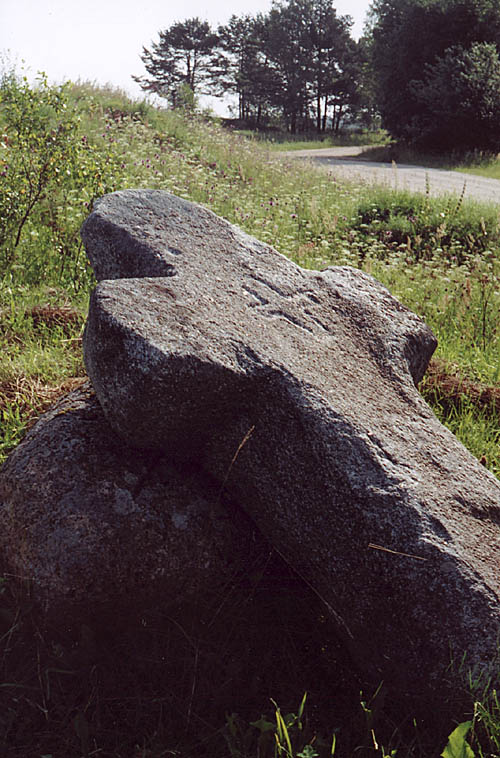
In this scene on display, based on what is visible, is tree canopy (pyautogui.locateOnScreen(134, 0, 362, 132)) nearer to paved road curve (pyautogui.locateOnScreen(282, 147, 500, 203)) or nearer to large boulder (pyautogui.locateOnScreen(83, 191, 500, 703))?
paved road curve (pyautogui.locateOnScreen(282, 147, 500, 203))

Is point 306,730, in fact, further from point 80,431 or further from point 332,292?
point 332,292

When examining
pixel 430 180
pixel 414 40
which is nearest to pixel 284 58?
pixel 414 40

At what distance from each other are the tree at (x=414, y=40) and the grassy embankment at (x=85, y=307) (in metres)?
14.9

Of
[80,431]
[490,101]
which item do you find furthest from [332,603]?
[490,101]

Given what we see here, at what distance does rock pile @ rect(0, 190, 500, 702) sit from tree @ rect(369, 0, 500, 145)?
23.7 metres

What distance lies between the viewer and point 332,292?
299 cm

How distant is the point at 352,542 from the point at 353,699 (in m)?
0.60

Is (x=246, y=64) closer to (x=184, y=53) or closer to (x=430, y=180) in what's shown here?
(x=184, y=53)

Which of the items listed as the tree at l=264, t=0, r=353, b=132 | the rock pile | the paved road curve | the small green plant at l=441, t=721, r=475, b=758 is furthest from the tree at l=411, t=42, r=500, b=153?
the tree at l=264, t=0, r=353, b=132

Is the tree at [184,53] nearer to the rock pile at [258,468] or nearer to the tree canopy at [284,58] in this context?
the tree canopy at [284,58]

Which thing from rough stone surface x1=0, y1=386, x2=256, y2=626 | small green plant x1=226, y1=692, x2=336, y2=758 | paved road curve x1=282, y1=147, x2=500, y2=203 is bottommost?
small green plant x1=226, y1=692, x2=336, y2=758

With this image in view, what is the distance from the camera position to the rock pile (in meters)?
2.07

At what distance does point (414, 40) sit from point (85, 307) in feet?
80.1

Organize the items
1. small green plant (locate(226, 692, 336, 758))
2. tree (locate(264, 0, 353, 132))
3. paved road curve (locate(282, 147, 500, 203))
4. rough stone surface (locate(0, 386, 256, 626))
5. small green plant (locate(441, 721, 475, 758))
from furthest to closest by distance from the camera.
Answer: tree (locate(264, 0, 353, 132)) < paved road curve (locate(282, 147, 500, 203)) < rough stone surface (locate(0, 386, 256, 626)) < small green plant (locate(226, 692, 336, 758)) < small green plant (locate(441, 721, 475, 758))
